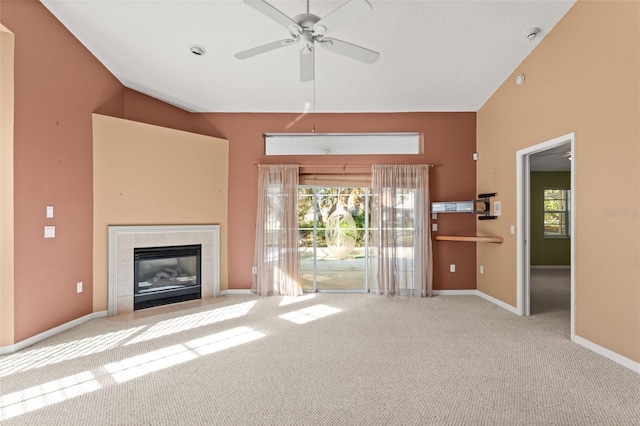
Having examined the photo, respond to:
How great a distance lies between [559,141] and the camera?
3264mm

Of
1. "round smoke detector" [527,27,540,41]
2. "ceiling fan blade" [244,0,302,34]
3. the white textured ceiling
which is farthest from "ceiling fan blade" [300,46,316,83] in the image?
"round smoke detector" [527,27,540,41]

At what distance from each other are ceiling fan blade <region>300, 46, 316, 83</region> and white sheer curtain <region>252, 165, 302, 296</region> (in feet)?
6.66

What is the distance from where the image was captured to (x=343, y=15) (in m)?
2.09

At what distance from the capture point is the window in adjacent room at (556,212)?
7660 millimetres

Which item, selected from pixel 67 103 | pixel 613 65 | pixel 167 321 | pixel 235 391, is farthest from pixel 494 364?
pixel 67 103

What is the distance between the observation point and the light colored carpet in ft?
6.27

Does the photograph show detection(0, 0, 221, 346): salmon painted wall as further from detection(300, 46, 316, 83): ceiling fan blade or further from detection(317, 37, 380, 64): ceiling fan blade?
detection(317, 37, 380, 64): ceiling fan blade

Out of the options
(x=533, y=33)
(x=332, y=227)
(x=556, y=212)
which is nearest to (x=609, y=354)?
(x=533, y=33)

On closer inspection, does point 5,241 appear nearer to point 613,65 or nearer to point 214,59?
point 214,59

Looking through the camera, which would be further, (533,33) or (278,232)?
(278,232)

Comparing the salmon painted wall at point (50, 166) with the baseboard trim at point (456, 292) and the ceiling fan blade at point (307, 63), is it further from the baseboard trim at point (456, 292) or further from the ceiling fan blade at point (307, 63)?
the baseboard trim at point (456, 292)

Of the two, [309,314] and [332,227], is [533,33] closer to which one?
[332,227]

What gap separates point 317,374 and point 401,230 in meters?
2.94

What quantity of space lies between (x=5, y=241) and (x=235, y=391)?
2551mm
